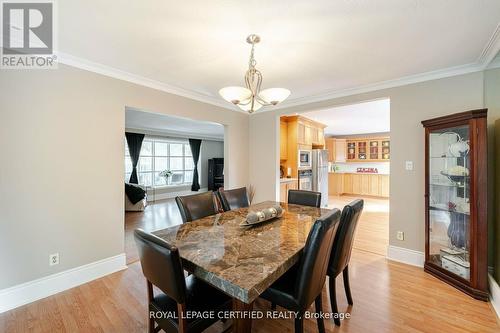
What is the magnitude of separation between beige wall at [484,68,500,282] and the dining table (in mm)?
1966

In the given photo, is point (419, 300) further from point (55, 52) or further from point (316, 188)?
point (55, 52)

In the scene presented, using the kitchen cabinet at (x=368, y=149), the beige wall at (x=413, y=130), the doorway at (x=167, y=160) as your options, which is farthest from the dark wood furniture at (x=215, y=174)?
the beige wall at (x=413, y=130)

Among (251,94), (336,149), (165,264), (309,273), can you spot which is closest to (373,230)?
(309,273)

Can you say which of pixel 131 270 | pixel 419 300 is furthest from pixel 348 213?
pixel 131 270

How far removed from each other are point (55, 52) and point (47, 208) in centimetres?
156

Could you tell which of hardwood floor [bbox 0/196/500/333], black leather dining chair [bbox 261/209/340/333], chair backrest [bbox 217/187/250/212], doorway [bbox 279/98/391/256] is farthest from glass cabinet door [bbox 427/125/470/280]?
chair backrest [bbox 217/187/250/212]

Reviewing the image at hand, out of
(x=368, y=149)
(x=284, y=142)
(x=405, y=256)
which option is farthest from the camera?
(x=368, y=149)

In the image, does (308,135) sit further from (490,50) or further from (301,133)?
(490,50)

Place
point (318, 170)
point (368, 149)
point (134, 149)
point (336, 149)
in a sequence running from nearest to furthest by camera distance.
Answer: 1. point (318, 170)
2. point (134, 149)
3. point (368, 149)
4. point (336, 149)

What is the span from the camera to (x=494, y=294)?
2002 mm

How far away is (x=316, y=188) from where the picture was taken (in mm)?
5691

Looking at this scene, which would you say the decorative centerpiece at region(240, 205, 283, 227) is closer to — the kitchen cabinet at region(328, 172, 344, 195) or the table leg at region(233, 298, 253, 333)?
the table leg at region(233, 298, 253, 333)

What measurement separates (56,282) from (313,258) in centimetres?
261

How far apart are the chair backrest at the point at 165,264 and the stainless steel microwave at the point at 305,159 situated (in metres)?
4.30
